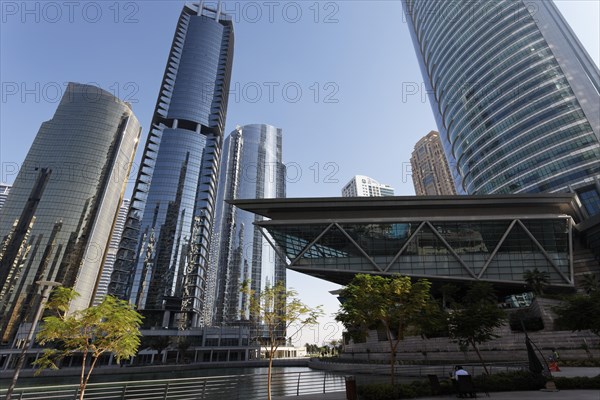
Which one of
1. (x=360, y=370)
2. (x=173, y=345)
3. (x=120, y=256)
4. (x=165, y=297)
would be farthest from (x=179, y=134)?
(x=360, y=370)

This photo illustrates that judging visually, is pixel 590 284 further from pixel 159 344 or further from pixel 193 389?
pixel 159 344

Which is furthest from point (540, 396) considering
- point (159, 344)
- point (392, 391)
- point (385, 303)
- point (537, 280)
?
point (159, 344)

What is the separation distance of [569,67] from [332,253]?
273 ft

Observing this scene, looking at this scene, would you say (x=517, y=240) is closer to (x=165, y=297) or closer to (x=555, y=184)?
(x=555, y=184)

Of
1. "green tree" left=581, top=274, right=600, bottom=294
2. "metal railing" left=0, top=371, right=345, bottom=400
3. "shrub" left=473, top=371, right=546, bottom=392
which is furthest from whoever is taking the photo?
"green tree" left=581, top=274, right=600, bottom=294

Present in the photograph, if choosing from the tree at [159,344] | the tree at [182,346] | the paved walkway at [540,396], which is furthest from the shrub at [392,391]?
the tree at [182,346]

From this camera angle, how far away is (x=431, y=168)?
166 meters

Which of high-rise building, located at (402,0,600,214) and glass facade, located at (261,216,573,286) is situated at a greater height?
high-rise building, located at (402,0,600,214)

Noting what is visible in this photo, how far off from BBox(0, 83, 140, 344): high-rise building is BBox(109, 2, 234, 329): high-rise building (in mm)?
30632

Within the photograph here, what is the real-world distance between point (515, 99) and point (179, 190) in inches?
4286

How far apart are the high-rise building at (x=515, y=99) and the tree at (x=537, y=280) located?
84.4 feet

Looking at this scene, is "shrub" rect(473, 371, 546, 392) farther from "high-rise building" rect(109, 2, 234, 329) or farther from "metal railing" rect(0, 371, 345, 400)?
"high-rise building" rect(109, 2, 234, 329)

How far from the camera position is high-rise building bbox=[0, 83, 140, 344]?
109562 millimetres

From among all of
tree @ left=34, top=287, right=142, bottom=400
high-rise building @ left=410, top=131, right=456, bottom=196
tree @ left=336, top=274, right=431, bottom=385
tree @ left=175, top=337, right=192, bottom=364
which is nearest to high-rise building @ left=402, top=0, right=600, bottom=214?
high-rise building @ left=410, top=131, right=456, bottom=196
